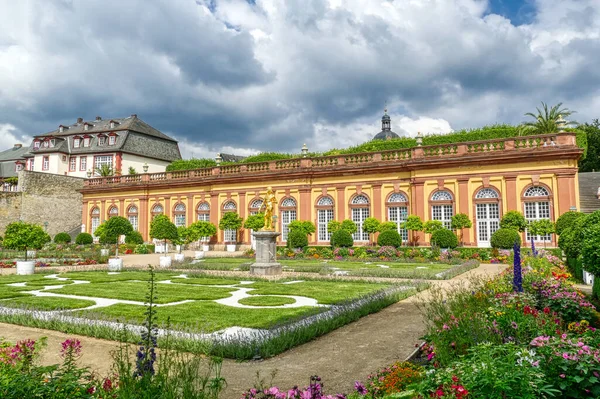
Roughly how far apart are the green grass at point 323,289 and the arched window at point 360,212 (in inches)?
565

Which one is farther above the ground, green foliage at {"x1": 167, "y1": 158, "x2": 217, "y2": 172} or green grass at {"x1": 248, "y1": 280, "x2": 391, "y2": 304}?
green foliage at {"x1": 167, "y1": 158, "x2": 217, "y2": 172}

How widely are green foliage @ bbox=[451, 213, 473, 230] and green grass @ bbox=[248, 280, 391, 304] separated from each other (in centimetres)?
1256

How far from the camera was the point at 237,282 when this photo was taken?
1463 cm

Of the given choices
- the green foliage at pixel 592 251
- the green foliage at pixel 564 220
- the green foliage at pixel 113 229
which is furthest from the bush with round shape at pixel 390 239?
the green foliage at pixel 592 251

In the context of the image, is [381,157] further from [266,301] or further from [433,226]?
[266,301]

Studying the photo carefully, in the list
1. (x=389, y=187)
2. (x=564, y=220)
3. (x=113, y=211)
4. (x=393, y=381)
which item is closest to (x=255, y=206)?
(x=389, y=187)

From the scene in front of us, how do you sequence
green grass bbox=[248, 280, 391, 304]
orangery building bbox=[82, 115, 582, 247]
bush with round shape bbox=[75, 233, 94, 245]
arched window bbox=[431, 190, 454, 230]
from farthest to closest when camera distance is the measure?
bush with round shape bbox=[75, 233, 94, 245]
arched window bbox=[431, 190, 454, 230]
orangery building bbox=[82, 115, 582, 247]
green grass bbox=[248, 280, 391, 304]

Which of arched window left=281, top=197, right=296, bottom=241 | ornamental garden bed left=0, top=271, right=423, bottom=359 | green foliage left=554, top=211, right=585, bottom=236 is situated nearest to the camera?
ornamental garden bed left=0, top=271, right=423, bottom=359

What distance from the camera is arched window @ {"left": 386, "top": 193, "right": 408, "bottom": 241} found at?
27.4 m

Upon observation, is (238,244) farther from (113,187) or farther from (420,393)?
(420,393)

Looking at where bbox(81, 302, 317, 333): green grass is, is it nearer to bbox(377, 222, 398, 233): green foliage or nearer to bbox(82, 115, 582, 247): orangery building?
bbox(377, 222, 398, 233): green foliage

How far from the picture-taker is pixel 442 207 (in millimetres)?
26094

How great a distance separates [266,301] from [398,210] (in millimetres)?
18645

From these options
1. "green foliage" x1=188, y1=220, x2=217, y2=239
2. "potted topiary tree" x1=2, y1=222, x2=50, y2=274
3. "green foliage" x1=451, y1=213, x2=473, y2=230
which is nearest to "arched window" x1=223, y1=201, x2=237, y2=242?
"green foliage" x1=188, y1=220, x2=217, y2=239
